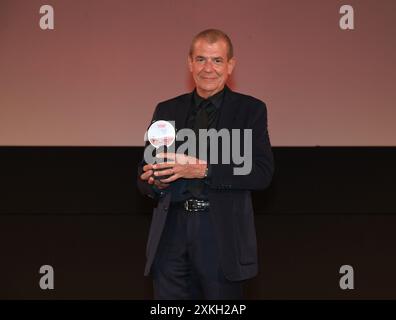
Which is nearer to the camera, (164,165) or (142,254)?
(164,165)

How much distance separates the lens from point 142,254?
3.80 m

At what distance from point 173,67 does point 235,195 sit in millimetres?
2182

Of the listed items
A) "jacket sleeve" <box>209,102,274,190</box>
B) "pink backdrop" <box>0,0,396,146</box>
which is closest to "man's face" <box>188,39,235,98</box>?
"jacket sleeve" <box>209,102,274,190</box>

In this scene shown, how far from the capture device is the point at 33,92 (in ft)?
12.9

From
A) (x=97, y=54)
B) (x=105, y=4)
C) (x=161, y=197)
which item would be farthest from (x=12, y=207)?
(x=161, y=197)

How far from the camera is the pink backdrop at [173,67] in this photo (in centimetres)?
385

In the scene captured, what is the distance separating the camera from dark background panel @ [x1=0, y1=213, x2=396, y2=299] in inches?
146

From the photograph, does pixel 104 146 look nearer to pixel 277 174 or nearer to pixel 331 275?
pixel 277 174

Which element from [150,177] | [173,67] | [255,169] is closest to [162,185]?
[150,177]

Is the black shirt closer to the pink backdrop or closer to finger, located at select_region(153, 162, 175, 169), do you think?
finger, located at select_region(153, 162, 175, 169)

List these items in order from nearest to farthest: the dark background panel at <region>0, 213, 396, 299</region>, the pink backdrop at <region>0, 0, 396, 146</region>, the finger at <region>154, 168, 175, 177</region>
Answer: the finger at <region>154, 168, 175, 177</region>
the dark background panel at <region>0, 213, 396, 299</region>
the pink backdrop at <region>0, 0, 396, 146</region>

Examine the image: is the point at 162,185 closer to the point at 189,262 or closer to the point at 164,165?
the point at 164,165

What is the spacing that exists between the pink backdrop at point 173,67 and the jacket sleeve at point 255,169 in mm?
2043

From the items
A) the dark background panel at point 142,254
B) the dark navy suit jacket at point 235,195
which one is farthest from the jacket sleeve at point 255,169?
the dark background panel at point 142,254
